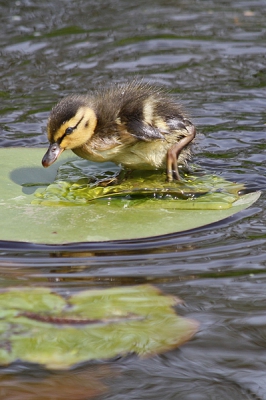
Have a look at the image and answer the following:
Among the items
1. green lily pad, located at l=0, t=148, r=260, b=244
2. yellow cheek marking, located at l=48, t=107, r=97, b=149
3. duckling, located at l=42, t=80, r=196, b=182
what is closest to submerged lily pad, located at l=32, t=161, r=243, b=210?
green lily pad, located at l=0, t=148, r=260, b=244

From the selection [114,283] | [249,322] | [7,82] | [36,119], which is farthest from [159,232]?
[7,82]

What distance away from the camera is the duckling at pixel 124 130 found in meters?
4.07

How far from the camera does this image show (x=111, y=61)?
706 cm

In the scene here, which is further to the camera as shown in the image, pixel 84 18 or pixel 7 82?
pixel 84 18

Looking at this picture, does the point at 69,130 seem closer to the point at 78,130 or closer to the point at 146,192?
the point at 78,130

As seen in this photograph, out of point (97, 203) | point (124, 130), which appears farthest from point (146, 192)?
point (124, 130)

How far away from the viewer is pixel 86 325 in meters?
2.86

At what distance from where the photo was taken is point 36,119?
5734 mm

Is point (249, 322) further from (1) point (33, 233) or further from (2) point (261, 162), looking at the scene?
(2) point (261, 162)

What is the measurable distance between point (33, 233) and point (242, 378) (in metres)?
1.38

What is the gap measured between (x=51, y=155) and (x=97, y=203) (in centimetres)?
39

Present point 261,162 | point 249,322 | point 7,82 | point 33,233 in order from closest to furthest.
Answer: point 249,322
point 33,233
point 261,162
point 7,82

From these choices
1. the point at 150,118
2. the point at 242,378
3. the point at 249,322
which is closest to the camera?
the point at 242,378

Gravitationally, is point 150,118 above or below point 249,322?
above
